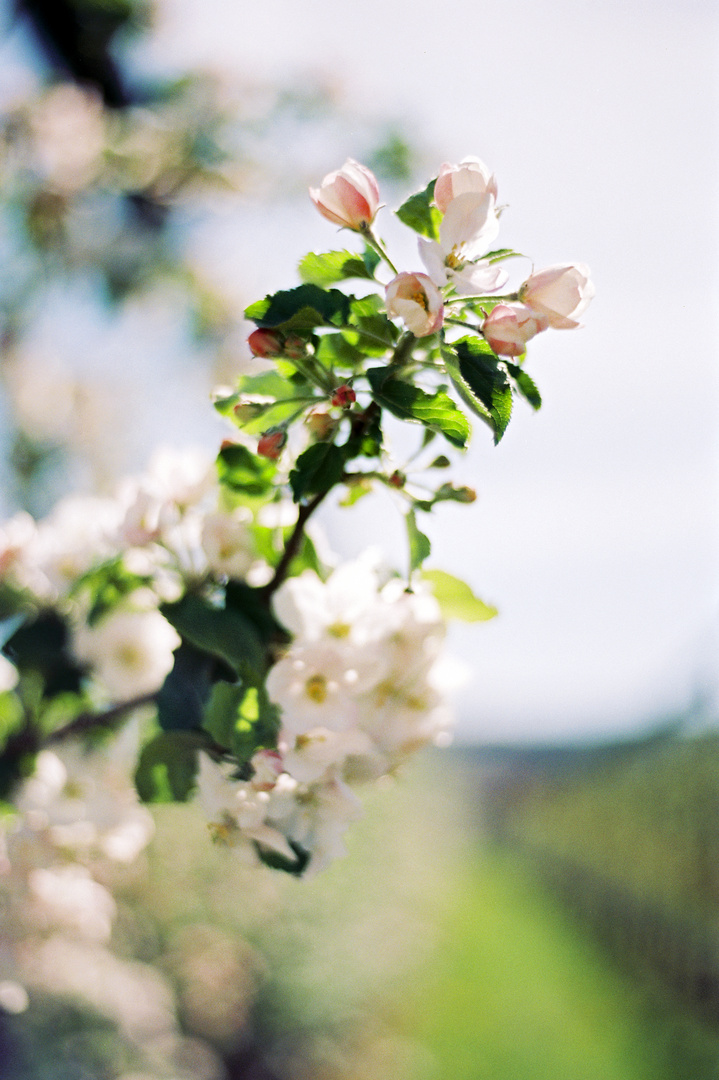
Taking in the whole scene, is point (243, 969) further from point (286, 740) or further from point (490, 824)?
point (490, 824)

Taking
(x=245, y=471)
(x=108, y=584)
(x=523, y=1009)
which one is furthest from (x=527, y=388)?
(x=523, y=1009)

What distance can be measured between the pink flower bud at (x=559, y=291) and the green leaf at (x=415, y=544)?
19 centimetres

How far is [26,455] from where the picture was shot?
3.26 m

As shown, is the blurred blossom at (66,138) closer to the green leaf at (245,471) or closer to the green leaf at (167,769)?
the green leaf at (245,471)

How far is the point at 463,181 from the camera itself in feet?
1.75

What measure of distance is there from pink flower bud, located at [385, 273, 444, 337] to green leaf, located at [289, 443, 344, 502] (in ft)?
0.45

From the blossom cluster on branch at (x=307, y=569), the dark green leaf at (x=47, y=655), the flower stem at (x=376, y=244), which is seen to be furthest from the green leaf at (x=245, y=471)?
the dark green leaf at (x=47, y=655)

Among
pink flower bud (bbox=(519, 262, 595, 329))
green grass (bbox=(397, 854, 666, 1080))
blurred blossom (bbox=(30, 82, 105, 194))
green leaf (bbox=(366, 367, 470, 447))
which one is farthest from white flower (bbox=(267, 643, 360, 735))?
green grass (bbox=(397, 854, 666, 1080))

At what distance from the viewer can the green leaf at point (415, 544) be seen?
62 cm

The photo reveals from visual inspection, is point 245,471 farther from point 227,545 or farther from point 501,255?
point 501,255

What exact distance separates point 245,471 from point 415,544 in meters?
0.19

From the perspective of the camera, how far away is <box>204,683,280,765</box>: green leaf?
25.2 inches

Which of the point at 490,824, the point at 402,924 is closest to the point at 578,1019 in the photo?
the point at 402,924

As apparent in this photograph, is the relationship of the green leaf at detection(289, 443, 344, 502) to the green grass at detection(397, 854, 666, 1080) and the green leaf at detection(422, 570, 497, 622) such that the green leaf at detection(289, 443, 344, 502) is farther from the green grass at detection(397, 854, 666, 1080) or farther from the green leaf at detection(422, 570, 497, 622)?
the green grass at detection(397, 854, 666, 1080)
